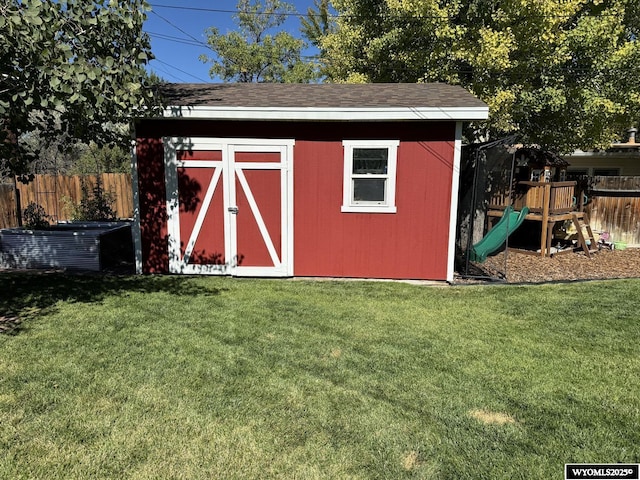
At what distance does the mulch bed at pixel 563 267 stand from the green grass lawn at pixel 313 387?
1713 mm

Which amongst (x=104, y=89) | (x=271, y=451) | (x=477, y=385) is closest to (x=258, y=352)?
(x=271, y=451)

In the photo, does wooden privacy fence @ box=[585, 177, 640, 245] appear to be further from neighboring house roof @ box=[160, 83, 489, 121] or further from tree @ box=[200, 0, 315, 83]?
tree @ box=[200, 0, 315, 83]

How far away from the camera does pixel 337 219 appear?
6.42 m

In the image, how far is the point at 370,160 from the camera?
6312 mm

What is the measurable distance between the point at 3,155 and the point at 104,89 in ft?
6.45

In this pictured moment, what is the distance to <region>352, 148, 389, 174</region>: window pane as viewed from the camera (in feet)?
20.5

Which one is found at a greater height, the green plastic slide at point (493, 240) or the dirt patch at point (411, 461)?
the green plastic slide at point (493, 240)

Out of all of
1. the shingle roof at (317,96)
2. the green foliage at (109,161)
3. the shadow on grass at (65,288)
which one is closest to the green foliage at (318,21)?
the green foliage at (109,161)

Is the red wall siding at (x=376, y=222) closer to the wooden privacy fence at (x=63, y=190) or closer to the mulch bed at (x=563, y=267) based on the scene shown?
the mulch bed at (x=563, y=267)

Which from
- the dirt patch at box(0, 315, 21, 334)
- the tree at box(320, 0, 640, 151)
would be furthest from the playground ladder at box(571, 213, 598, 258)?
the dirt patch at box(0, 315, 21, 334)

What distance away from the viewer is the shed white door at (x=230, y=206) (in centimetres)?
630

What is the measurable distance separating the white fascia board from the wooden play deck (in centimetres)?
338

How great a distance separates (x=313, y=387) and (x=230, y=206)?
3862 mm

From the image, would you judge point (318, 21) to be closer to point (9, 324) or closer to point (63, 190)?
point (63, 190)
